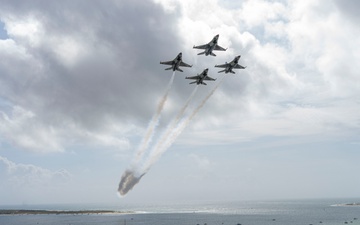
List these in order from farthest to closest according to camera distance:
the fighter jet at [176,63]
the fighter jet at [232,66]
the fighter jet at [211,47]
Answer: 1. the fighter jet at [232,66]
2. the fighter jet at [176,63]
3. the fighter jet at [211,47]

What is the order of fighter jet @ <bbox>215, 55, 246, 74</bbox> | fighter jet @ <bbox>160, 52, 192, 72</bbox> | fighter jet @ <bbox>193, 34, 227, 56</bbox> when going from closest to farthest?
fighter jet @ <bbox>193, 34, 227, 56</bbox> → fighter jet @ <bbox>160, 52, 192, 72</bbox> → fighter jet @ <bbox>215, 55, 246, 74</bbox>

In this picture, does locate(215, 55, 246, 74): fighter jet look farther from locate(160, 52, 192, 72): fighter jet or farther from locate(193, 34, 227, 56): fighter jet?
locate(160, 52, 192, 72): fighter jet

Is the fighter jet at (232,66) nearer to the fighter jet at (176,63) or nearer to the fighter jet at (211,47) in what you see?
the fighter jet at (211,47)

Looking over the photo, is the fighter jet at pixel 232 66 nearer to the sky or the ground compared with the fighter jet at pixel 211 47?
nearer to the ground

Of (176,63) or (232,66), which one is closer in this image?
(176,63)

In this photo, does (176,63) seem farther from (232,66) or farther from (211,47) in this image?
(232,66)

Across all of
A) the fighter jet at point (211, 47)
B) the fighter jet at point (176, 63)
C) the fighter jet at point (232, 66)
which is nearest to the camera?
the fighter jet at point (211, 47)

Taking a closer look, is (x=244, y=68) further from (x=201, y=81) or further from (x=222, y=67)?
(x=201, y=81)

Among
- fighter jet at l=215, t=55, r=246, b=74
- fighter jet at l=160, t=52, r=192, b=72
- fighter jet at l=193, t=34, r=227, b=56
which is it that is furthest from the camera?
fighter jet at l=215, t=55, r=246, b=74

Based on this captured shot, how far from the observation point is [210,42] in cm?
9581

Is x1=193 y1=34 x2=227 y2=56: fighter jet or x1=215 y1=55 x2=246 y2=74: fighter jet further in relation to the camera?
x1=215 y1=55 x2=246 y2=74: fighter jet

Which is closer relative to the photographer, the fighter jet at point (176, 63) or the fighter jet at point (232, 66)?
the fighter jet at point (176, 63)

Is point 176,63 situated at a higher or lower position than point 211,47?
lower

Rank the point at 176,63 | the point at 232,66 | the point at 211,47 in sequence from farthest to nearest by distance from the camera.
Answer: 1. the point at 232,66
2. the point at 176,63
3. the point at 211,47
